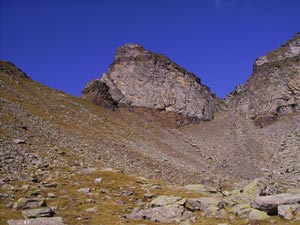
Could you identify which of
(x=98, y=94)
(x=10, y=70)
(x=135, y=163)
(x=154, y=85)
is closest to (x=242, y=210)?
(x=135, y=163)

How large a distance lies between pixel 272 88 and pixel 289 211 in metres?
94.5

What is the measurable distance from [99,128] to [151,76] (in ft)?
154

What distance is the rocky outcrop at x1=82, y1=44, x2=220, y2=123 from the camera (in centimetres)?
10731

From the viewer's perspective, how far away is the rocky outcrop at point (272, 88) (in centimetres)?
10519

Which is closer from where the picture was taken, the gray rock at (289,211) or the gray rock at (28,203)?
the gray rock at (289,211)

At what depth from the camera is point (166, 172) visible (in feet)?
169

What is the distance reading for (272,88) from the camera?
111375 millimetres

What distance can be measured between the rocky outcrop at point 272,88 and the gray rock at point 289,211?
8161cm

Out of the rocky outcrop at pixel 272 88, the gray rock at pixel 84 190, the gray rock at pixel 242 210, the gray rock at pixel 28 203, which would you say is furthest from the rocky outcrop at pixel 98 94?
the gray rock at pixel 242 210

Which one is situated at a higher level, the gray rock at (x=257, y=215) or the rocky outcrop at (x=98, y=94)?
the rocky outcrop at (x=98, y=94)

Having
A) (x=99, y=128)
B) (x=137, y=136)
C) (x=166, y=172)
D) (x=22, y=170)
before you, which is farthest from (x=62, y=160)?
(x=137, y=136)

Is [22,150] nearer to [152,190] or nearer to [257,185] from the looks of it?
[152,190]

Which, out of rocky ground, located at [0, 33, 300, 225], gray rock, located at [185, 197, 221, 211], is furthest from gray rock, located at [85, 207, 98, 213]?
gray rock, located at [185, 197, 221, 211]

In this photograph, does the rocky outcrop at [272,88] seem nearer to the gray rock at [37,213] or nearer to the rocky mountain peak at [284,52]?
the rocky mountain peak at [284,52]
